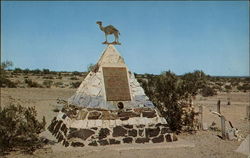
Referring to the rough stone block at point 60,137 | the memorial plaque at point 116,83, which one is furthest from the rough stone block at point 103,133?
the rough stone block at point 60,137

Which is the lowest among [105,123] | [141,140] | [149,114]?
[141,140]

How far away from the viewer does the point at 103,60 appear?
9883 mm

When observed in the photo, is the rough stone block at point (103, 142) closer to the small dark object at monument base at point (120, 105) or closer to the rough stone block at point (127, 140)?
the rough stone block at point (127, 140)

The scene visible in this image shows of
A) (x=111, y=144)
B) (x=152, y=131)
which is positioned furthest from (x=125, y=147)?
(x=152, y=131)

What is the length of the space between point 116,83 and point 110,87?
26 cm

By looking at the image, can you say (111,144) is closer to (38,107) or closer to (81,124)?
(81,124)

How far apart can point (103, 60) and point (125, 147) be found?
124 inches

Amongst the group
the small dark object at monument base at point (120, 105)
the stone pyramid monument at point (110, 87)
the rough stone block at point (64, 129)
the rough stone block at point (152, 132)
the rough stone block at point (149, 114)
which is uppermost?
the stone pyramid monument at point (110, 87)

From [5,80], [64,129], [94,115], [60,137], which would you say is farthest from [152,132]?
[5,80]

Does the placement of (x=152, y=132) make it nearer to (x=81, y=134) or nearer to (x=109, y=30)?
(x=81, y=134)

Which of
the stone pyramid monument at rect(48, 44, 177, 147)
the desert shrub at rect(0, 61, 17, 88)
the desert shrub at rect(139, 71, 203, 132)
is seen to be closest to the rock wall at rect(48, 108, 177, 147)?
the stone pyramid monument at rect(48, 44, 177, 147)

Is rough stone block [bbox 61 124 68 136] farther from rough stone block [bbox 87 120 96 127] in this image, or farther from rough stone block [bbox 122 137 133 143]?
rough stone block [bbox 122 137 133 143]

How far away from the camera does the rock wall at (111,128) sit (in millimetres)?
8461

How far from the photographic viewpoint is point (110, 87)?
31.0 ft
